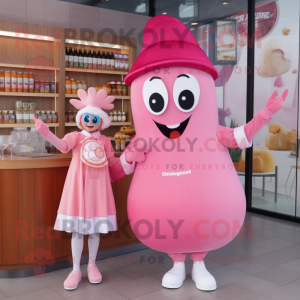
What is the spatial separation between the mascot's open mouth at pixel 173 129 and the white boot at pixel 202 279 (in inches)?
37.6

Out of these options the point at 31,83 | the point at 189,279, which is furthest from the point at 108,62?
the point at 189,279

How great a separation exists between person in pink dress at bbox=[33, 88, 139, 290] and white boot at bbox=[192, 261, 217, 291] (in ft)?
2.28

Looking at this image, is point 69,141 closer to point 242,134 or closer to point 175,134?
point 175,134

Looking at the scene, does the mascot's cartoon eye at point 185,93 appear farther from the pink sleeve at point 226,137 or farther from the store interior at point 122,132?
the store interior at point 122,132

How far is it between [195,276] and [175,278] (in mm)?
151

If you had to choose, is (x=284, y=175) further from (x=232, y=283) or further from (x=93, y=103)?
(x=93, y=103)

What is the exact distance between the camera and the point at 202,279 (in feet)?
8.82

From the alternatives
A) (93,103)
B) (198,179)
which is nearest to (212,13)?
(93,103)

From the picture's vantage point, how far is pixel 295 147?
15.1ft

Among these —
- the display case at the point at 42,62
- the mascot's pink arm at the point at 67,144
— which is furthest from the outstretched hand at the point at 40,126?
the display case at the point at 42,62

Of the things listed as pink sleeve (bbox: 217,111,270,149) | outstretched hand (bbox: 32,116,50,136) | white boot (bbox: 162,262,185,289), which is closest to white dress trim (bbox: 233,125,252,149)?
pink sleeve (bbox: 217,111,270,149)

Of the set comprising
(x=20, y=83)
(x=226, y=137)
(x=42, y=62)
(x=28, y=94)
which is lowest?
(x=226, y=137)

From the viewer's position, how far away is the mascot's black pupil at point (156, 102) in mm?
2545

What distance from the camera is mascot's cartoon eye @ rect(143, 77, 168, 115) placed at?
8.34ft
